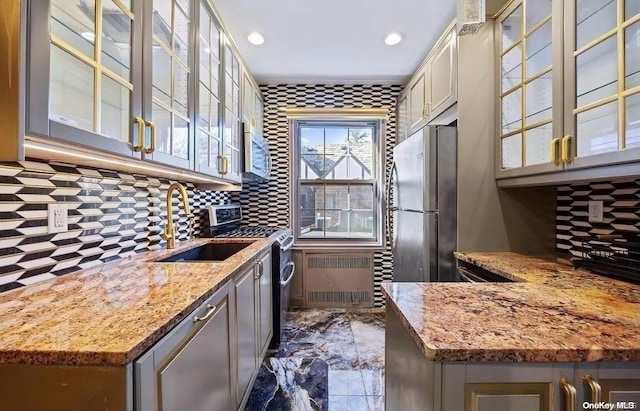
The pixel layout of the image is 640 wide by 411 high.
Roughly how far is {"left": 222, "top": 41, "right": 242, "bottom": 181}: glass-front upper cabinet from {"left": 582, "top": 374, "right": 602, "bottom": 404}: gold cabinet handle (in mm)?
2050

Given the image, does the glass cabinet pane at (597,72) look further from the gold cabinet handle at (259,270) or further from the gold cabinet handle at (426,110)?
the gold cabinet handle at (259,270)

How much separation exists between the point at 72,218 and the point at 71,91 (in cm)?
59

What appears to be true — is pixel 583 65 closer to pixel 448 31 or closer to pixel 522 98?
pixel 522 98

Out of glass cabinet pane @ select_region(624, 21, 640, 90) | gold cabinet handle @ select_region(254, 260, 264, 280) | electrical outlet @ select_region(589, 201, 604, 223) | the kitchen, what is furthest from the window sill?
glass cabinet pane @ select_region(624, 21, 640, 90)

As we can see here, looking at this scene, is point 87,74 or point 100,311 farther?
point 87,74

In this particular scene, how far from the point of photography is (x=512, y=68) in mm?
1869

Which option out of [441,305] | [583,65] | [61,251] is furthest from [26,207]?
[583,65]

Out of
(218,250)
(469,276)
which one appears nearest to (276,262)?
(218,250)

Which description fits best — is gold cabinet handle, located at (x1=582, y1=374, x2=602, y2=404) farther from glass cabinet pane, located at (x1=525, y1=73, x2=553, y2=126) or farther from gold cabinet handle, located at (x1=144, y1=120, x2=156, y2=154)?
gold cabinet handle, located at (x1=144, y1=120, x2=156, y2=154)

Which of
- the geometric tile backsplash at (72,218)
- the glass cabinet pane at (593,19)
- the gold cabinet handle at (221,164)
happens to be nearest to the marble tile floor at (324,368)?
the geometric tile backsplash at (72,218)

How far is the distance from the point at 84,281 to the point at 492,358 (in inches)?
52.9

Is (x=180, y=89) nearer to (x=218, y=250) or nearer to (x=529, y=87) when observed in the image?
(x=218, y=250)

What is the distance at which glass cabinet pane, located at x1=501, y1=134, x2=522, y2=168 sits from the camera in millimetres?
1806

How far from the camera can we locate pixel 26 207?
1.09 metres
